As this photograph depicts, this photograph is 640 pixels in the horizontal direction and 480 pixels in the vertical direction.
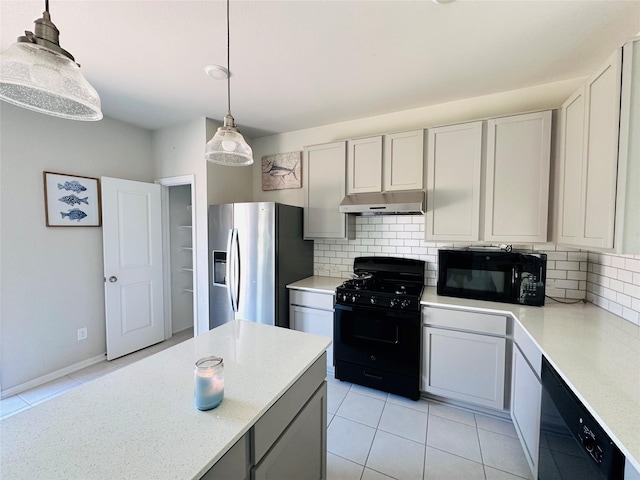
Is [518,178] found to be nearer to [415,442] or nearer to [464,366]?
[464,366]

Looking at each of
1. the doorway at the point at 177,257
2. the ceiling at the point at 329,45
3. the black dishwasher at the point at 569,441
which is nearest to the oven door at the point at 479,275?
the black dishwasher at the point at 569,441

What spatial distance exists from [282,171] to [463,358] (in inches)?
108

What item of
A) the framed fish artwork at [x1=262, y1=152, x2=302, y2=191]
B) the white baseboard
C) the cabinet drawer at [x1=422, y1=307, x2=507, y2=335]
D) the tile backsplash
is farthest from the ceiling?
the white baseboard

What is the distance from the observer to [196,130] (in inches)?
120

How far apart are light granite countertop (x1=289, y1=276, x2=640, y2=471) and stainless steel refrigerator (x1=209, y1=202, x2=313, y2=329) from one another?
54.1 inches

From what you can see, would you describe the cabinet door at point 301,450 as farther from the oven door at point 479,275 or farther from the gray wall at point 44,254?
the gray wall at point 44,254

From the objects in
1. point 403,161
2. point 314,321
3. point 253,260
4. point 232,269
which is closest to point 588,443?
point 314,321

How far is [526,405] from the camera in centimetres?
166

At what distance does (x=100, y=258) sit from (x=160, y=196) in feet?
3.12

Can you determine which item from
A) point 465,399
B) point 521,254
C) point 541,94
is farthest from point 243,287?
point 541,94

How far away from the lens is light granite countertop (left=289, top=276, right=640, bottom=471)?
0.89 metres

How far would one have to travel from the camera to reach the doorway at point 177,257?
11.6 ft

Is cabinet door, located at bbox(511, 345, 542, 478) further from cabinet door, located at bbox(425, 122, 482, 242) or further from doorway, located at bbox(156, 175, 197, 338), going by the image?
doorway, located at bbox(156, 175, 197, 338)

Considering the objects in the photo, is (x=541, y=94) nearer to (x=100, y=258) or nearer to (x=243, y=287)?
(x=243, y=287)
